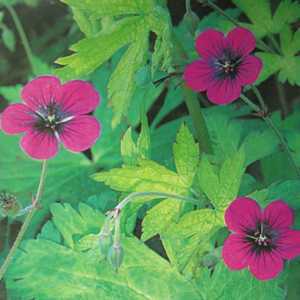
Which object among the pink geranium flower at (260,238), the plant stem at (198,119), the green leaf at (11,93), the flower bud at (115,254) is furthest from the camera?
the green leaf at (11,93)

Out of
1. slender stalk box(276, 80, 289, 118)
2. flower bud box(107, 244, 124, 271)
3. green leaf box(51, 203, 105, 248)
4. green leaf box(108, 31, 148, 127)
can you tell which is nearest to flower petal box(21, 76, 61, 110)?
green leaf box(108, 31, 148, 127)

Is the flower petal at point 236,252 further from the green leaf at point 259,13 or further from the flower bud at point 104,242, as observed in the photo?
the green leaf at point 259,13

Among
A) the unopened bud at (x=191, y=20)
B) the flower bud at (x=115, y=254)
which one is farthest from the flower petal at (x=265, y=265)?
the unopened bud at (x=191, y=20)

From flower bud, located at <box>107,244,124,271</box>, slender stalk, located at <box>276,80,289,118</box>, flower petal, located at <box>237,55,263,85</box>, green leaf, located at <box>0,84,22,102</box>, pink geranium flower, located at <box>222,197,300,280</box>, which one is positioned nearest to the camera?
flower bud, located at <box>107,244,124,271</box>

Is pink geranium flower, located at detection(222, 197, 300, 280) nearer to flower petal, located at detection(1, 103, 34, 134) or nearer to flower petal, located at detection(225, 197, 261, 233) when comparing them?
flower petal, located at detection(225, 197, 261, 233)

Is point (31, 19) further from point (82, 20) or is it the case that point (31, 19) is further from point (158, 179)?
point (158, 179)

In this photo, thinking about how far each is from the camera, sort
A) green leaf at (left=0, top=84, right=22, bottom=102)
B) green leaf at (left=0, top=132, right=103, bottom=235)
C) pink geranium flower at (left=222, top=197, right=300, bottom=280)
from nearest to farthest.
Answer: pink geranium flower at (left=222, top=197, right=300, bottom=280) < green leaf at (left=0, top=132, right=103, bottom=235) < green leaf at (left=0, top=84, right=22, bottom=102)

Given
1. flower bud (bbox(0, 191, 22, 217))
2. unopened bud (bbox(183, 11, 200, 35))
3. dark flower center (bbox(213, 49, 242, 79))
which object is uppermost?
unopened bud (bbox(183, 11, 200, 35))
